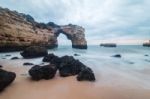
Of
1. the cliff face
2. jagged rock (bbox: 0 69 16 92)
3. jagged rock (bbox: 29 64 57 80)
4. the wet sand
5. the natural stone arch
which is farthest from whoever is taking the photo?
the natural stone arch

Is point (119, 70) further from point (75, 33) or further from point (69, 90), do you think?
point (75, 33)

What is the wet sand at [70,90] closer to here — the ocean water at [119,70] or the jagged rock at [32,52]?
the ocean water at [119,70]

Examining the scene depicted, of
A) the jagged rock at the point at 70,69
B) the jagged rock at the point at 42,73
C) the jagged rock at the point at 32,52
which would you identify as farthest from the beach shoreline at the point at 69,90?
the jagged rock at the point at 32,52

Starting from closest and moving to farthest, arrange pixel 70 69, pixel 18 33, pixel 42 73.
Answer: pixel 42 73 < pixel 70 69 < pixel 18 33

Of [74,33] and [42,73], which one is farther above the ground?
[74,33]

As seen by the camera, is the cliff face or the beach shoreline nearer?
the beach shoreline

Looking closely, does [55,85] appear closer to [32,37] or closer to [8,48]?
[8,48]

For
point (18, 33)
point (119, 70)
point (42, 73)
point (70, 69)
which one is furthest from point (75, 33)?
point (42, 73)

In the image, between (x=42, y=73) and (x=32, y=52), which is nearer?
(x=42, y=73)

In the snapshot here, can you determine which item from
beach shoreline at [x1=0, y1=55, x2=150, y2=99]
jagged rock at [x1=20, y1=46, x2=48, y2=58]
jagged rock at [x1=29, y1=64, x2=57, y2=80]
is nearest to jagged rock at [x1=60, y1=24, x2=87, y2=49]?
jagged rock at [x1=20, y1=46, x2=48, y2=58]

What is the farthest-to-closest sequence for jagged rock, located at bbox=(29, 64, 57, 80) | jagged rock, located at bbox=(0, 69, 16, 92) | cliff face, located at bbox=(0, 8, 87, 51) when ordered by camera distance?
cliff face, located at bbox=(0, 8, 87, 51), jagged rock, located at bbox=(29, 64, 57, 80), jagged rock, located at bbox=(0, 69, 16, 92)

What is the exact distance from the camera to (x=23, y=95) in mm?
6254

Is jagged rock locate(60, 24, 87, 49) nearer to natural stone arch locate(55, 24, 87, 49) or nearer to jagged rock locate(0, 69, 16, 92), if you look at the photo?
natural stone arch locate(55, 24, 87, 49)

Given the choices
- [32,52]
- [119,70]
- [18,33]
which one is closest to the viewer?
[119,70]
